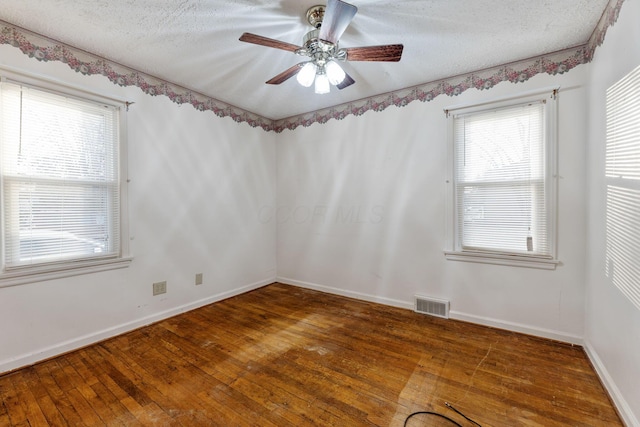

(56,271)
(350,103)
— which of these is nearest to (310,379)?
(56,271)

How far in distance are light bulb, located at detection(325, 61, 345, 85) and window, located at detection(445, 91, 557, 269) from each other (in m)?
1.47

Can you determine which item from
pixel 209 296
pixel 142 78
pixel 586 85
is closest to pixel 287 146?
pixel 142 78

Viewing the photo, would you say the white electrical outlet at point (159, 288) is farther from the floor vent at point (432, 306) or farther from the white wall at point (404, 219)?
the floor vent at point (432, 306)

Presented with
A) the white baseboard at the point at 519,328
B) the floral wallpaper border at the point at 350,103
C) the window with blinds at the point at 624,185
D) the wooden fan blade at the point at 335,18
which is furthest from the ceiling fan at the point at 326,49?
the white baseboard at the point at 519,328

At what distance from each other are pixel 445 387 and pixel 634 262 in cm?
130

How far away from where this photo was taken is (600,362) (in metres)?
2.00

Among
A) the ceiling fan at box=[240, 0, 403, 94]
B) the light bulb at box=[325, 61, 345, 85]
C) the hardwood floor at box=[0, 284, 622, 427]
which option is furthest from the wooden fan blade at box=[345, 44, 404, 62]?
the hardwood floor at box=[0, 284, 622, 427]

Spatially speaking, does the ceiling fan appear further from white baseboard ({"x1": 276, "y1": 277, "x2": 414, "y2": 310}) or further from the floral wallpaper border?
white baseboard ({"x1": 276, "y1": 277, "x2": 414, "y2": 310})

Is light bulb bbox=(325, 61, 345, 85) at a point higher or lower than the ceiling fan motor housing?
lower

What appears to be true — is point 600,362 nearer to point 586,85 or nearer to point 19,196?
point 586,85

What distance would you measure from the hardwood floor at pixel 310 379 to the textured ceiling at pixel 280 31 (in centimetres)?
256

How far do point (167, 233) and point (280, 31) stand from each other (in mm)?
2277

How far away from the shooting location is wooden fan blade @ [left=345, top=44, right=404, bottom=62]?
1840 millimetres

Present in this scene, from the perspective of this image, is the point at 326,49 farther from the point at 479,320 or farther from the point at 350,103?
the point at 479,320
